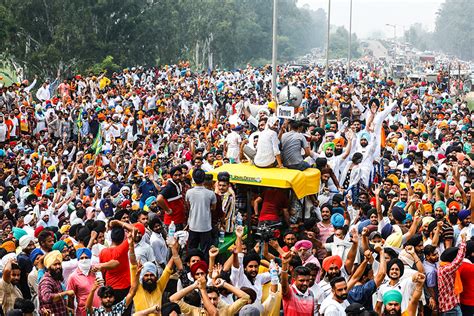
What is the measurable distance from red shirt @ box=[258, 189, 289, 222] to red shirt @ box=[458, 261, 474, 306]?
262 centimetres

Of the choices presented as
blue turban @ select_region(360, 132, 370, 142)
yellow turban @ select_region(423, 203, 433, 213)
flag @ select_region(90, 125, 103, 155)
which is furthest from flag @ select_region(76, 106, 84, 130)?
yellow turban @ select_region(423, 203, 433, 213)

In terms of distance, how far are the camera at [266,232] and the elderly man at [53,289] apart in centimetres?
277

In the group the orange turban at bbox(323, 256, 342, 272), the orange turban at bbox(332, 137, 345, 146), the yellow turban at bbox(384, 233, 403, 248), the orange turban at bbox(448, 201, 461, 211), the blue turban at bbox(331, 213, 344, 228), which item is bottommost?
the orange turban at bbox(448, 201, 461, 211)

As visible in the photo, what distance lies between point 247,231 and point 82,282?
2.76 m

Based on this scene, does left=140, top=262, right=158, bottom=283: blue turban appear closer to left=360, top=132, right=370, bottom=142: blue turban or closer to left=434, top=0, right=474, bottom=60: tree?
left=360, top=132, right=370, bottom=142: blue turban

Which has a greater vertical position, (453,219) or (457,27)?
(453,219)

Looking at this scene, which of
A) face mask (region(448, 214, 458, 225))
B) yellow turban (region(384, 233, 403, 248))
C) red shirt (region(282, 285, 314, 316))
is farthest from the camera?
face mask (region(448, 214, 458, 225))

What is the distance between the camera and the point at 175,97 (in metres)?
27.6

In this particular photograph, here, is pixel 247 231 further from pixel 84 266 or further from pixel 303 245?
pixel 84 266

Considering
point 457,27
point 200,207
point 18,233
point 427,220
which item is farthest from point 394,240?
point 457,27

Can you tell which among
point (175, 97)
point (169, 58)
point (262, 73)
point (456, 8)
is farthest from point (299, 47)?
point (175, 97)

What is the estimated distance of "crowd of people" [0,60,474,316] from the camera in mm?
7488

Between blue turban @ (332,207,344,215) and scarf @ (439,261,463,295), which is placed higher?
blue turban @ (332,207,344,215)

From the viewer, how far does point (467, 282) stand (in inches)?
320
